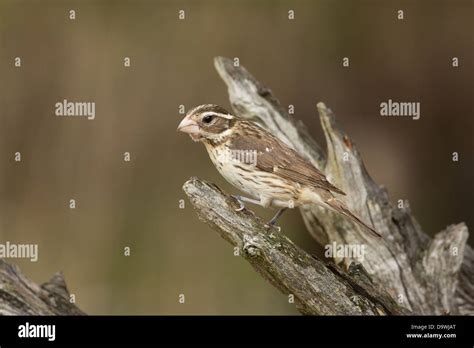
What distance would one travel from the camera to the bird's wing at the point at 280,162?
6328 millimetres

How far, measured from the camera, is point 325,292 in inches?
223

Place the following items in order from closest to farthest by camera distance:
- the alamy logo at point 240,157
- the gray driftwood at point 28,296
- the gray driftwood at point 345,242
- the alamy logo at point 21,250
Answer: the gray driftwood at point 28,296, the gray driftwood at point 345,242, the alamy logo at point 240,157, the alamy logo at point 21,250

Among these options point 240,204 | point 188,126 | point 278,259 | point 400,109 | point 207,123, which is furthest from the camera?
point 400,109

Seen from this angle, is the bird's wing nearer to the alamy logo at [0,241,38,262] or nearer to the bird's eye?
the bird's eye

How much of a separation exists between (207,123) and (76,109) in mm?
3582

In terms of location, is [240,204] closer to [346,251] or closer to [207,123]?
[207,123]

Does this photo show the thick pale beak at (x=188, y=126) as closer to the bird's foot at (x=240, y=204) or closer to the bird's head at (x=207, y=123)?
the bird's head at (x=207, y=123)

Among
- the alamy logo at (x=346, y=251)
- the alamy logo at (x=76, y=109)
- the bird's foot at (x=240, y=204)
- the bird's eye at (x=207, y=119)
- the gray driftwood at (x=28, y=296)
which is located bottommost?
the gray driftwood at (x=28, y=296)

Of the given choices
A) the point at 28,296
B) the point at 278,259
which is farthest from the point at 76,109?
the point at 278,259

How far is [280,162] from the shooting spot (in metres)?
6.40

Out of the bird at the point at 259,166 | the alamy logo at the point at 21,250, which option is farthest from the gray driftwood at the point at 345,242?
the alamy logo at the point at 21,250

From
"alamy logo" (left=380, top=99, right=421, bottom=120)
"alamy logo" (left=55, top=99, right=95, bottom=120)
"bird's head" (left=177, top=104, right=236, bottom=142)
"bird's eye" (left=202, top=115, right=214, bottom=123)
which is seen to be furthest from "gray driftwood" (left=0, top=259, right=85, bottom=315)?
"alamy logo" (left=380, top=99, right=421, bottom=120)

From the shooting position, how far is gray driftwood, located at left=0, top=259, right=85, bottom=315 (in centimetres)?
548

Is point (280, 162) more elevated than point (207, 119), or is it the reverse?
point (207, 119)
